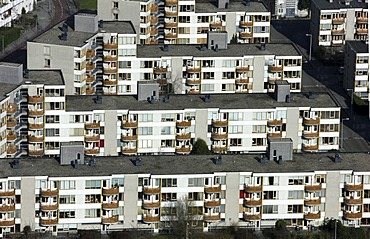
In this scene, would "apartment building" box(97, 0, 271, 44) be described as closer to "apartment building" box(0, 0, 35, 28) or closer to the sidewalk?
the sidewalk

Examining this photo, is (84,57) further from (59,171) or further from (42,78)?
(59,171)

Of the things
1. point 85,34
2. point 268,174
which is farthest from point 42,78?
point 268,174

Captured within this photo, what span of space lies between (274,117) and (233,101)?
4.11 meters

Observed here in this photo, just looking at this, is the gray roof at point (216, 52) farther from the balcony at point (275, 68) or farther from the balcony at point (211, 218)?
the balcony at point (211, 218)

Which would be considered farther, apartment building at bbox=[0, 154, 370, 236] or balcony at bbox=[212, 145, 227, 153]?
balcony at bbox=[212, 145, 227, 153]

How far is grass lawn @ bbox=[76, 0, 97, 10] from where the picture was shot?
613ft

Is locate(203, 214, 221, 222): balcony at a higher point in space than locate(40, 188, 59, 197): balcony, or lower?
lower

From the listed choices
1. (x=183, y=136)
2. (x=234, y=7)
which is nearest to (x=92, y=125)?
(x=183, y=136)

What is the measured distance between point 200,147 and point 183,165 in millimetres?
11842

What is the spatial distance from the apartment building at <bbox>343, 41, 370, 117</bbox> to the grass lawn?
46.6 metres

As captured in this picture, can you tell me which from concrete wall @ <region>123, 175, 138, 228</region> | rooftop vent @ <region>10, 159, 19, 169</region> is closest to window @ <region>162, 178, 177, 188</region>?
concrete wall @ <region>123, 175, 138, 228</region>

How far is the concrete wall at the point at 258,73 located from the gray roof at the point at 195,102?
11849 millimetres

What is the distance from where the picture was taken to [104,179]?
109312mm

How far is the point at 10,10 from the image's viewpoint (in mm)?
176125
